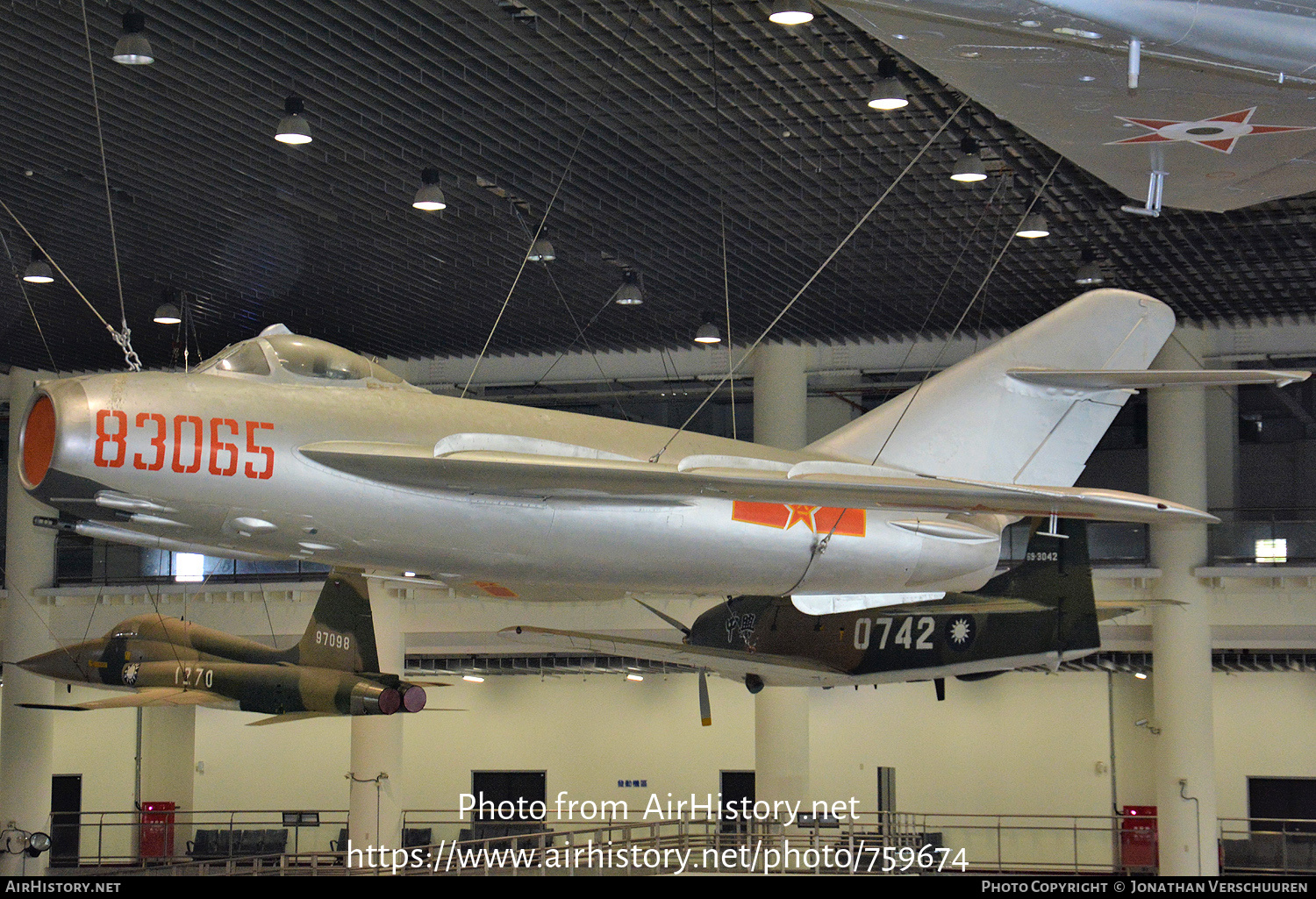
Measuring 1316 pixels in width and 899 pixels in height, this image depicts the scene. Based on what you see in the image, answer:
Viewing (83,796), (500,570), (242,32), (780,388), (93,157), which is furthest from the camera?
(83,796)

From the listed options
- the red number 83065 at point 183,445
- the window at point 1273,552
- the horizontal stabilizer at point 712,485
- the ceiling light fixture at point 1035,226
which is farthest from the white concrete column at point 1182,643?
the red number 83065 at point 183,445

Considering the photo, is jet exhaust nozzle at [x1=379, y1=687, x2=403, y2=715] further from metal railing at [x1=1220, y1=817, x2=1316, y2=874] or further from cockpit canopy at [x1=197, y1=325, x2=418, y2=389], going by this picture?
metal railing at [x1=1220, y1=817, x2=1316, y2=874]

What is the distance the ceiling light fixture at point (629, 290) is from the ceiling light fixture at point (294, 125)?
5.12 metres

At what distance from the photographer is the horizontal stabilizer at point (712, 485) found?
7.46 m

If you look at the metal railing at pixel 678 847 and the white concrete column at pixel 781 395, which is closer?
the metal railing at pixel 678 847

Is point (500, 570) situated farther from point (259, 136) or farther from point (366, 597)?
point (366, 597)

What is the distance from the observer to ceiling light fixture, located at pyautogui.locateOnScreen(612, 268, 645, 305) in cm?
1495

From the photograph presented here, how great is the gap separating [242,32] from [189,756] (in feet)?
70.6

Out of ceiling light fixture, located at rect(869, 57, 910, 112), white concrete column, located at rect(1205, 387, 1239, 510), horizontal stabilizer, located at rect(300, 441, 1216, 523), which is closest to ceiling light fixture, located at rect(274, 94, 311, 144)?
horizontal stabilizer, located at rect(300, 441, 1216, 523)

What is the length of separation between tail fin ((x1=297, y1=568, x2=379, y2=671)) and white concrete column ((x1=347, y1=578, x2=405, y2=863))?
94.3 inches

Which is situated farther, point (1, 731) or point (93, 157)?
point (1, 731)

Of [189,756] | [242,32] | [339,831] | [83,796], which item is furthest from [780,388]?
[83,796]

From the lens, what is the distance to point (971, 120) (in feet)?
36.6

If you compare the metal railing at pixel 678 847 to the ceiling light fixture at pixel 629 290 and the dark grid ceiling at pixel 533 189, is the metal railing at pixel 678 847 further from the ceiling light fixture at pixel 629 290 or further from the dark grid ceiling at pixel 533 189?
the dark grid ceiling at pixel 533 189
